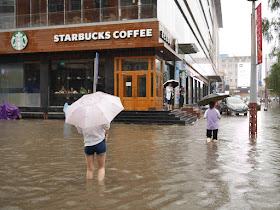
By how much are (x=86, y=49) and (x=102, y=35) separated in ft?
4.42

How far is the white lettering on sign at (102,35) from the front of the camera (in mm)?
19000

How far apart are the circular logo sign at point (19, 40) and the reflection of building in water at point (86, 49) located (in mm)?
151

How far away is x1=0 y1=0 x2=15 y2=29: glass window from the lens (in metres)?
22.7

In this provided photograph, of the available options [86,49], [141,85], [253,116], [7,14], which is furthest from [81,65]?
[253,116]

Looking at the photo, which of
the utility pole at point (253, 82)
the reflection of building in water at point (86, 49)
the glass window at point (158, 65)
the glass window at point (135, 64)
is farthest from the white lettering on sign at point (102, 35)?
the utility pole at point (253, 82)

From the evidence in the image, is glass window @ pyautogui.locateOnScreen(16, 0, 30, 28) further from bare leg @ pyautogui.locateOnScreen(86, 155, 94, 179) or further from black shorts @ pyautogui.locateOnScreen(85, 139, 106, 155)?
black shorts @ pyautogui.locateOnScreen(85, 139, 106, 155)

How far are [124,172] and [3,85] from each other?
795 inches

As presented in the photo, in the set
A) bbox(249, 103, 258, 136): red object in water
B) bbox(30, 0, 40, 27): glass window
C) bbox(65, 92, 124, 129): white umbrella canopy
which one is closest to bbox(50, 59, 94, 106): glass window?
bbox(30, 0, 40, 27): glass window

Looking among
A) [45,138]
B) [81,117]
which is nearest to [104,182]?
[81,117]

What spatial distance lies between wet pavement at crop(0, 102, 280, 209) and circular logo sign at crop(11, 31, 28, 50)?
13427 mm

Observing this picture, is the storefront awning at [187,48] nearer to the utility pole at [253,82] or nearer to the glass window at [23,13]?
the glass window at [23,13]

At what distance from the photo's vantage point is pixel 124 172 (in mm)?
6367

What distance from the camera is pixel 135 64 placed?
20312 mm

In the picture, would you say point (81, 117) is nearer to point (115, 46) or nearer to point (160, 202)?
point (160, 202)
